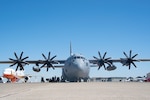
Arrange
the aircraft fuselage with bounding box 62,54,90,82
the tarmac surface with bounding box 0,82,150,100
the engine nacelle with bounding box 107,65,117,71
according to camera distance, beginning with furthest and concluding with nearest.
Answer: the engine nacelle with bounding box 107,65,117,71
the aircraft fuselage with bounding box 62,54,90,82
the tarmac surface with bounding box 0,82,150,100

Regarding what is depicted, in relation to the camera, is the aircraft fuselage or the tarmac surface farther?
the aircraft fuselage

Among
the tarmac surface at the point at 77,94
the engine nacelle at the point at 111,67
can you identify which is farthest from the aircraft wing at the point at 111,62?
the tarmac surface at the point at 77,94

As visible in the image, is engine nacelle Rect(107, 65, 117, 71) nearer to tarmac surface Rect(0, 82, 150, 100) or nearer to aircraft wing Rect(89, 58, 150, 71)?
aircraft wing Rect(89, 58, 150, 71)

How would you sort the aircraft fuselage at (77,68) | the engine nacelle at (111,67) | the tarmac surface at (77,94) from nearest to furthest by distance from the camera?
the tarmac surface at (77,94), the aircraft fuselage at (77,68), the engine nacelle at (111,67)

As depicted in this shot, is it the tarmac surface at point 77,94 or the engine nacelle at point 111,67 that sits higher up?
the engine nacelle at point 111,67

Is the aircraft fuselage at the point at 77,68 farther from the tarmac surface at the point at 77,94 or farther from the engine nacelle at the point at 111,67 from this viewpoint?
the tarmac surface at the point at 77,94

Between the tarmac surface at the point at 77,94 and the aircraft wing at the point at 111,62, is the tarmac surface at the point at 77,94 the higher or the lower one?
the lower one

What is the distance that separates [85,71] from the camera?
43000 mm

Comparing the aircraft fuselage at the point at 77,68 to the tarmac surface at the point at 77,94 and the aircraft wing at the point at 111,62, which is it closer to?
the aircraft wing at the point at 111,62

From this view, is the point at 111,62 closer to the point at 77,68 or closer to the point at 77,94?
the point at 77,68

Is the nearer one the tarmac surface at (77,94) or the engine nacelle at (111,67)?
the tarmac surface at (77,94)

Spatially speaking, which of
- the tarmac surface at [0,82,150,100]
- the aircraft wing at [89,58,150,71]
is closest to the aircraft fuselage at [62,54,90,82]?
the aircraft wing at [89,58,150,71]

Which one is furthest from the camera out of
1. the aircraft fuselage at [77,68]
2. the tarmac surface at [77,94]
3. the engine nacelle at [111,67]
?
the engine nacelle at [111,67]

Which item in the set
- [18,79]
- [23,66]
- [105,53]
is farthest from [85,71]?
[18,79]
